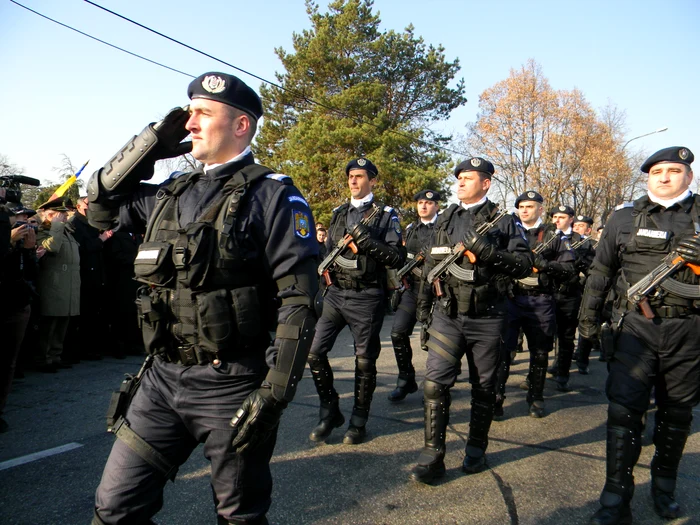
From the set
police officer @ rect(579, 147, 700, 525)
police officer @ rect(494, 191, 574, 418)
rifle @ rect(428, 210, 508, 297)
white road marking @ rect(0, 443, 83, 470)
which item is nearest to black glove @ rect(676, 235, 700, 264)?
police officer @ rect(579, 147, 700, 525)

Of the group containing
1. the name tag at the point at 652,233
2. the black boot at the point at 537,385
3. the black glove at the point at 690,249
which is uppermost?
the name tag at the point at 652,233

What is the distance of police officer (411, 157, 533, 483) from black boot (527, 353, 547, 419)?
1666 mm

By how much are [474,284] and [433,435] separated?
1.16m

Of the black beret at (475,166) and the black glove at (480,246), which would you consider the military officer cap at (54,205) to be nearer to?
the black beret at (475,166)

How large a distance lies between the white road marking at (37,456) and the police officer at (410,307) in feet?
10.2

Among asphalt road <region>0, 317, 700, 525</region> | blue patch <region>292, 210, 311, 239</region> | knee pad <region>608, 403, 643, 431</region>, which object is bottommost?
asphalt road <region>0, 317, 700, 525</region>

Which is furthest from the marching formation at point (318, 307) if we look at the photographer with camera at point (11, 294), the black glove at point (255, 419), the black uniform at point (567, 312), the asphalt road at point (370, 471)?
the photographer with camera at point (11, 294)

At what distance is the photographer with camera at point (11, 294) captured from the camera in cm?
429

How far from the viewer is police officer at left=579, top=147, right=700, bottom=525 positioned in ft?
10.3

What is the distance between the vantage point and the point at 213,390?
204 centimetres

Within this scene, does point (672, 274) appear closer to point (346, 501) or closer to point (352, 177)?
point (346, 501)

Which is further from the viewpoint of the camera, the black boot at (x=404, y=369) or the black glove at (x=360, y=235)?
the black boot at (x=404, y=369)

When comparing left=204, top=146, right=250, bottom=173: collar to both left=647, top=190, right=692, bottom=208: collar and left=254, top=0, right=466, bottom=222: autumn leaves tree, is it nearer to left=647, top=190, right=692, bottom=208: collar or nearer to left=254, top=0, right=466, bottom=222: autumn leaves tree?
left=647, top=190, right=692, bottom=208: collar

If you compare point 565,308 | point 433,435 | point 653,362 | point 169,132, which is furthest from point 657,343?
point 565,308
